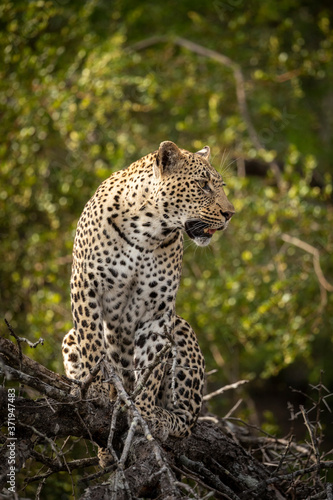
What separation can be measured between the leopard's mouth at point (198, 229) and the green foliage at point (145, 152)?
339 centimetres

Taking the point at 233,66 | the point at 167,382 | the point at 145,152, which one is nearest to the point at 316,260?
the point at 145,152

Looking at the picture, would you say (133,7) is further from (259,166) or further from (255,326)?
(255,326)

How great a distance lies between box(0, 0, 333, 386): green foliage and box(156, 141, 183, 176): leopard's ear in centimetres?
332

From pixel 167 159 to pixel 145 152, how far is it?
537 cm

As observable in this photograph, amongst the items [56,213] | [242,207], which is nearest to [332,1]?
[242,207]

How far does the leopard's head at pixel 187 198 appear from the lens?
569 cm

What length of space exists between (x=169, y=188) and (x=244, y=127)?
19.6ft

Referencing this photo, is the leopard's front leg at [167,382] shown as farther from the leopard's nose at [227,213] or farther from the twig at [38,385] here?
the twig at [38,385]

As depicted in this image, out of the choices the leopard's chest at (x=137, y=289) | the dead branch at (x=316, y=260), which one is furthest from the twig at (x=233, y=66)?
the leopard's chest at (x=137, y=289)

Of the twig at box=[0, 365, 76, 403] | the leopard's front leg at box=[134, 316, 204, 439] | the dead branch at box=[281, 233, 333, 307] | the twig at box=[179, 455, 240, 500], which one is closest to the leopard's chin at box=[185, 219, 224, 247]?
the leopard's front leg at box=[134, 316, 204, 439]

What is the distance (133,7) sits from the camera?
12938 mm

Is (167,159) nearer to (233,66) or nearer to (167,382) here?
(167,382)

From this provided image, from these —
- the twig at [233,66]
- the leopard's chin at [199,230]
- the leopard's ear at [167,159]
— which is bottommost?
the twig at [233,66]

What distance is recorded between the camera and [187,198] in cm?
572
